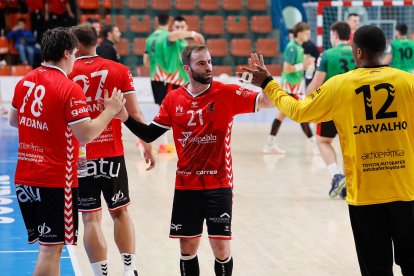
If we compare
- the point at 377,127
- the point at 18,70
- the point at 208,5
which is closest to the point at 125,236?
the point at 377,127

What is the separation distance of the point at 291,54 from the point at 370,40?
9.01 meters

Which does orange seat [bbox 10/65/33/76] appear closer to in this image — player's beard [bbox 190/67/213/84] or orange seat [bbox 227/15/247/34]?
orange seat [bbox 227/15/247/34]

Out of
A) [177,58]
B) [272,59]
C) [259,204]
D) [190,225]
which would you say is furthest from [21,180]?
[272,59]

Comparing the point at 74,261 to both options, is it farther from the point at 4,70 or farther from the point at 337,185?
the point at 4,70

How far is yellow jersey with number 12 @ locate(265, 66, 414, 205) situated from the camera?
5027 mm

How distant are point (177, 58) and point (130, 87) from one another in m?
7.82

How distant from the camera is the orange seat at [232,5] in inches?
949

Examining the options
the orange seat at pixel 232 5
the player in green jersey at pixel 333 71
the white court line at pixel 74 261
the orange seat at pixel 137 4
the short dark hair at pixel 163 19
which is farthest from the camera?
the orange seat at pixel 232 5

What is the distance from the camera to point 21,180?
18.2 ft

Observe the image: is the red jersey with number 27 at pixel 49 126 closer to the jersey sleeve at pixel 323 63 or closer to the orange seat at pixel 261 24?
the jersey sleeve at pixel 323 63

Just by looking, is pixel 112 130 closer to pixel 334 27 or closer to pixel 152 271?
pixel 152 271

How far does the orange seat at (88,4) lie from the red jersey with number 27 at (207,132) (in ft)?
57.9

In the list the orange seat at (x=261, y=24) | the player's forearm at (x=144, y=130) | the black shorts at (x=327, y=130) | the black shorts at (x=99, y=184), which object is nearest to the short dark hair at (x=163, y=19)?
the black shorts at (x=327, y=130)

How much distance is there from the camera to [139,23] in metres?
23.3
